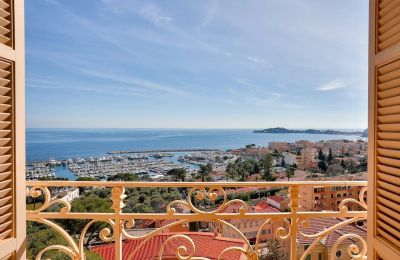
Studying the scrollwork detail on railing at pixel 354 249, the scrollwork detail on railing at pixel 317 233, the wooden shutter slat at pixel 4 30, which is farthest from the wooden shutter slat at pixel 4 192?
the scrollwork detail on railing at pixel 354 249

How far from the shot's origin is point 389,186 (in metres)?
1.05

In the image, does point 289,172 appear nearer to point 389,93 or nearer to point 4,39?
point 389,93

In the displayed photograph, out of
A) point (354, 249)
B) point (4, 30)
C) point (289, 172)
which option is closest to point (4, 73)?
point (4, 30)

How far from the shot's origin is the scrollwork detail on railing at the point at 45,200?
155 cm

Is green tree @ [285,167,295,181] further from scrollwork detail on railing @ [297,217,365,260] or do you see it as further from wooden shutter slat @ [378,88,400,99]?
wooden shutter slat @ [378,88,400,99]

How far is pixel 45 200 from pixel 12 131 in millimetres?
776

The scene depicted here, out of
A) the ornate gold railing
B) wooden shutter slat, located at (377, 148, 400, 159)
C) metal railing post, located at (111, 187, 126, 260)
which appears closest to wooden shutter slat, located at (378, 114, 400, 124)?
wooden shutter slat, located at (377, 148, 400, 159)

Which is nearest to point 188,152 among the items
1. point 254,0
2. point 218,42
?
point 254,0

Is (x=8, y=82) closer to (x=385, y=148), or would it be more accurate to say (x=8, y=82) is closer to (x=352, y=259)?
(x=385, y=148)

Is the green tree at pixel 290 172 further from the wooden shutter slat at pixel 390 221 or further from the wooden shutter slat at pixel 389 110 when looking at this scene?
the wooden shutter slat at pixel 389 110

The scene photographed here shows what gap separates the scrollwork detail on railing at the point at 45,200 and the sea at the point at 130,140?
535 mm

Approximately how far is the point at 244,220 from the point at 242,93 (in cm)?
507

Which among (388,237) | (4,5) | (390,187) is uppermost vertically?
(4,5)

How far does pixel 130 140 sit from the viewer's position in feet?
9.16
